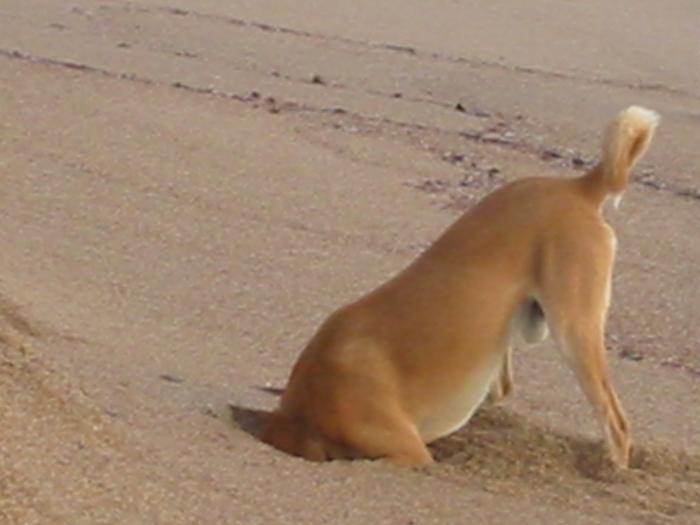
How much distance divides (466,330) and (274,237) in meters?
2.66

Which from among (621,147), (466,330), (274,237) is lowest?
(274,237)

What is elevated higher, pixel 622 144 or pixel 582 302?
pixel 622 144

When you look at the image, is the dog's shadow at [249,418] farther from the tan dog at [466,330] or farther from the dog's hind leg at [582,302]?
the dog's hind leg at [582,302]

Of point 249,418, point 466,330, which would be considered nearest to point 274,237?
point 249,418

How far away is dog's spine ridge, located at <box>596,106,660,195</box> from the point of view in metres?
5.42

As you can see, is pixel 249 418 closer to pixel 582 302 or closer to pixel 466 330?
pixel 466 330

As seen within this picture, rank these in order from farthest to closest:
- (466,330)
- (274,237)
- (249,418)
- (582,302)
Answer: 1. (274,237)
2. (249,418)
3. (466,330)
4. (582,302)

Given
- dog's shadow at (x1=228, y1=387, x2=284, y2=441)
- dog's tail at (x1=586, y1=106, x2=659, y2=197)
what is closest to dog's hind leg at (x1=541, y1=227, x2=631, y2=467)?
dog's tail at (x1=586, y1=106, x2=659, y2=197)

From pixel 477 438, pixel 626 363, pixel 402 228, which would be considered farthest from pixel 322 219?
pixel 477 438

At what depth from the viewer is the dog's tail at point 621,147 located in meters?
5.43

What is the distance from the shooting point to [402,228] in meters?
8.48

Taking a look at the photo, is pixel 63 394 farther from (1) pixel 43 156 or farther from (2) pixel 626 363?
(1) pixel 43 156

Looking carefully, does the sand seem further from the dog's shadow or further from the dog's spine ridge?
the dog's spine ridge

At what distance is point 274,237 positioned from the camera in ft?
26.2
